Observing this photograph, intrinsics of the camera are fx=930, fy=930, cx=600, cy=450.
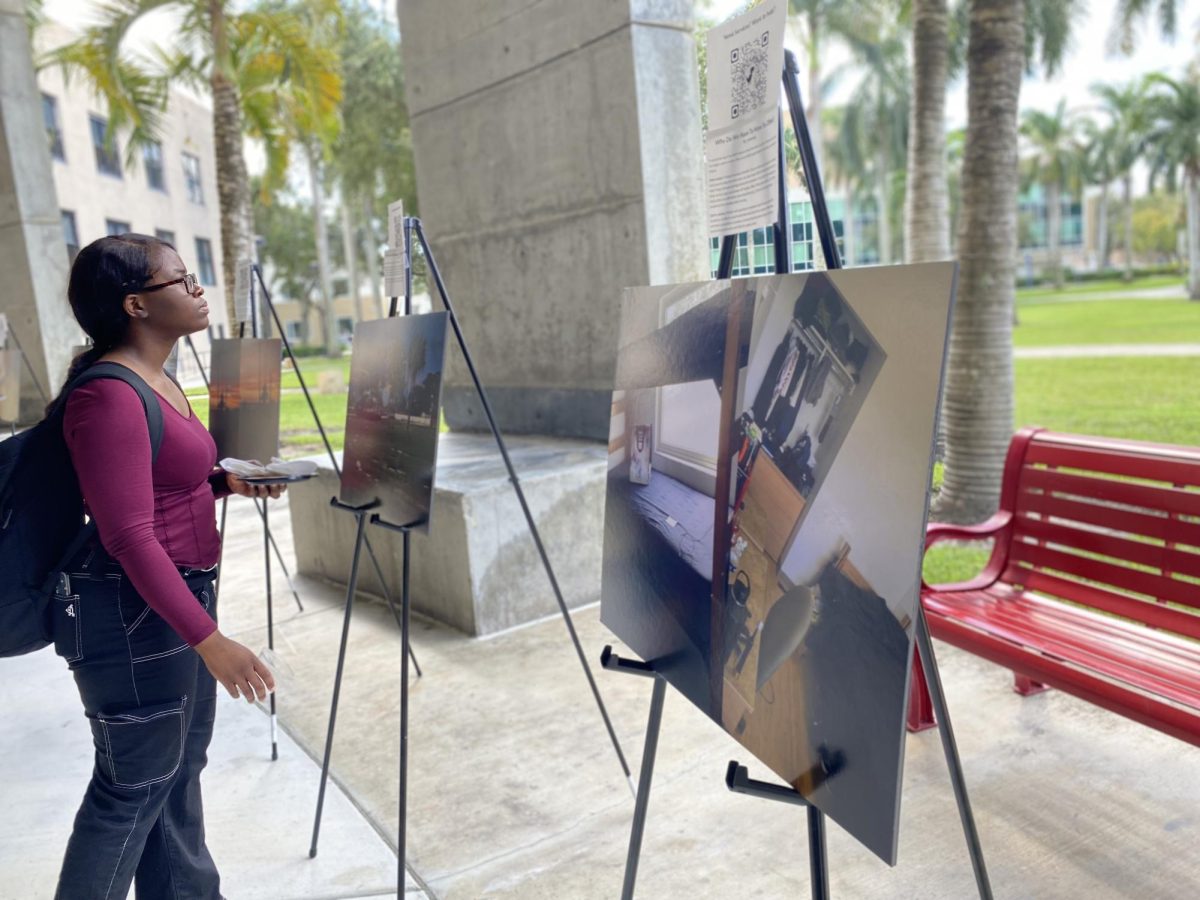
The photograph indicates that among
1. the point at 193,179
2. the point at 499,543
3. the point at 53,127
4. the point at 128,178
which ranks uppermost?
the point at 53,127

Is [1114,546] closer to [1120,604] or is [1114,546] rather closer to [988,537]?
[1120,604]

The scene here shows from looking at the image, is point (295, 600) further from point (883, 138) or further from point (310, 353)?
point (883, 138)

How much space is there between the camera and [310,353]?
8.92 m

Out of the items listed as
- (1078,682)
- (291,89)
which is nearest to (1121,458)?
(1078,682)

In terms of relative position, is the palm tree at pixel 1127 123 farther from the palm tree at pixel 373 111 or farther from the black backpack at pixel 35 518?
the black backpack at pixel 35 518

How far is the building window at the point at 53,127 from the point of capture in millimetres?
8359

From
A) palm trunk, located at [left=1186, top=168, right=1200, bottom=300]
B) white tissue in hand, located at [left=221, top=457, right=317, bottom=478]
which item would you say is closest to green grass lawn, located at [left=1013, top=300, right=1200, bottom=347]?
palm trunk, located at [left=1186, top=168, right=1200, bottom=300]

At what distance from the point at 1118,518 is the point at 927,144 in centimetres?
694

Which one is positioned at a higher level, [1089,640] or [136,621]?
[136,621]

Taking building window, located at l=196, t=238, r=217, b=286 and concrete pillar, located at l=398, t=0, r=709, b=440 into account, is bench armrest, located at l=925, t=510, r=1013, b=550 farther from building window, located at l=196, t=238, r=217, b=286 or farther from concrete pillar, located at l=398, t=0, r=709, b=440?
building window, located at l=196, t=238, r=217, b=286

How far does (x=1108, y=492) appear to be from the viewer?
2959 mm

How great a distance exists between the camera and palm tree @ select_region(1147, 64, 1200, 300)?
32531 millimetres

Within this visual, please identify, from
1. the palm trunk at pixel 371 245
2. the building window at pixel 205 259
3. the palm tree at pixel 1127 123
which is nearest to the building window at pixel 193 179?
the building window at pixel 205 259

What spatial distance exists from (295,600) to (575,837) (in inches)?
122
